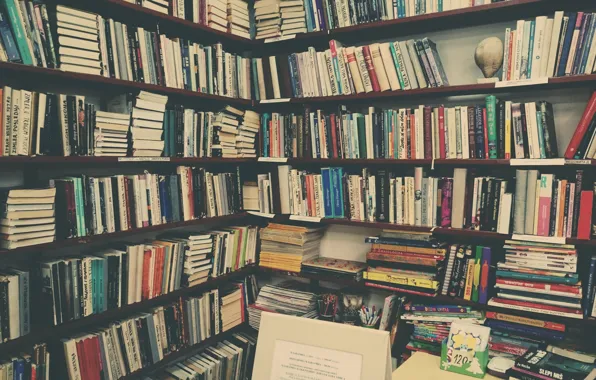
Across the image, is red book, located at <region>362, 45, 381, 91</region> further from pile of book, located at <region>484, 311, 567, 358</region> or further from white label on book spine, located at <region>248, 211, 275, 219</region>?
pile of book, located at <region>484, 311, 567, 358</region>

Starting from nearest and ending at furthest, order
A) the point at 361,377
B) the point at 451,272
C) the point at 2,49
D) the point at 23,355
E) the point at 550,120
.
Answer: the point at 361,377 < the point at 2,49 < the point at 23,355 < the point at 550,120 < the point at 451,272

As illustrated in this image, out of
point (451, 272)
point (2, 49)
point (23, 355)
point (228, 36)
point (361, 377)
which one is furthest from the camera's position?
point (228, 36)

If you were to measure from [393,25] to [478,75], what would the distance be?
52 centimetres

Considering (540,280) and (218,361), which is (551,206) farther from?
(218,361)

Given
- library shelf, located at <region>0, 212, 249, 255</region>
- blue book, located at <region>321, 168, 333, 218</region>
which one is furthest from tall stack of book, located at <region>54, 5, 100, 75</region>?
blue book, located at <region>321, 168, 333, 218</region>

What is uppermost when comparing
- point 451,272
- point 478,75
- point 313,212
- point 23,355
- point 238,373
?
point 478,75

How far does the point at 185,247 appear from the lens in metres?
2.47

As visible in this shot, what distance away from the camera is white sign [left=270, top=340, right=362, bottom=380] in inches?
47.8

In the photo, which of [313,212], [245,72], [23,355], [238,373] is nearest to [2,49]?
[23,355]

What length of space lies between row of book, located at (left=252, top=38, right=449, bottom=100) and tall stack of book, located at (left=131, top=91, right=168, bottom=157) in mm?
772

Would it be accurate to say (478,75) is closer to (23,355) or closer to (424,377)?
(424,377)

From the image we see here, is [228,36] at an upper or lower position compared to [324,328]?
upper

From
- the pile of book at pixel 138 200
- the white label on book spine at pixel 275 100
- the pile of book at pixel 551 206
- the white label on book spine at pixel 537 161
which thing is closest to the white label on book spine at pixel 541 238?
the pile of book at pixel 551 206

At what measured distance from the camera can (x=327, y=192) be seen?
265cm
